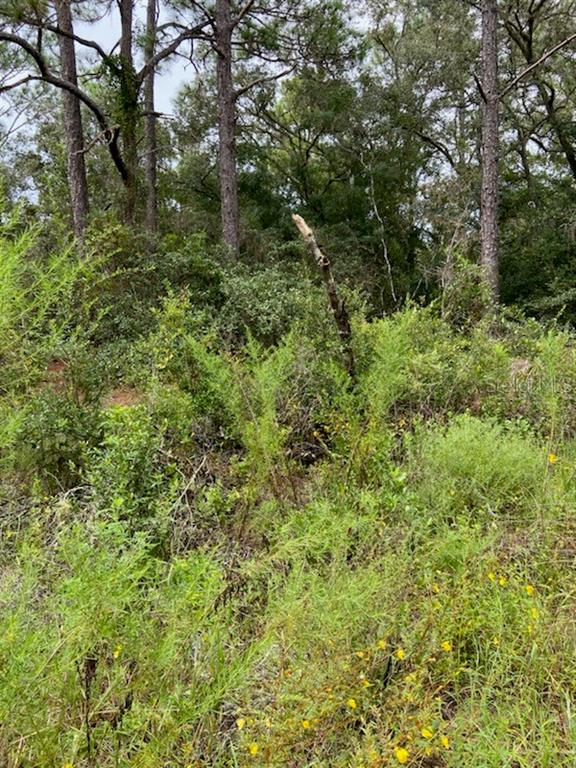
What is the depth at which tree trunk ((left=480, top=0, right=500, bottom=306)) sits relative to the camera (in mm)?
7266

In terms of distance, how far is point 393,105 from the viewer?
11250 mm

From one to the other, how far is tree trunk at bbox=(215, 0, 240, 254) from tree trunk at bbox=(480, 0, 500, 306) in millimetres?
4012

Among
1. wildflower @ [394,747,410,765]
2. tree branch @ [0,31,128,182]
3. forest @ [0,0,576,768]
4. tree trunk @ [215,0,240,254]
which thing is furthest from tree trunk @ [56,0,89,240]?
wildflower @ [394,747,410,765]

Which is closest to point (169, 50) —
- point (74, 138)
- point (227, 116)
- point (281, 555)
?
point (227, 116)

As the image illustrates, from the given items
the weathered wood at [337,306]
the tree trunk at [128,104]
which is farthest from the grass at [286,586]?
the tree trunk at [128,104]

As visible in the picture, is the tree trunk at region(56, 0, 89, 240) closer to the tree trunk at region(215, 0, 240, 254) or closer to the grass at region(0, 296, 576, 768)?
the tree trunk at region(215, 0, 240, 254)

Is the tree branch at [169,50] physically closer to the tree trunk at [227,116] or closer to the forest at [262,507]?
the forest at [262,507]

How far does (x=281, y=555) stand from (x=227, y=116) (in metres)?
8.52

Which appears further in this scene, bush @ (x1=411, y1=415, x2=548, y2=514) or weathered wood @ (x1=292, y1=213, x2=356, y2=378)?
weathered wood @ (x1=292, y1=213, x2=356, y2=378)

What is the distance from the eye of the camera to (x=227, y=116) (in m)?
8.52

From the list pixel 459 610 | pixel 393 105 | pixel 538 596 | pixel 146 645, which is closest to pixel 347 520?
pixel 459 610

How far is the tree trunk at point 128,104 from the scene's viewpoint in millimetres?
6898

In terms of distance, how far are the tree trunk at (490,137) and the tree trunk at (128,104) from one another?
5206 millimetres

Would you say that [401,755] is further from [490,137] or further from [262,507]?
[490,137]
